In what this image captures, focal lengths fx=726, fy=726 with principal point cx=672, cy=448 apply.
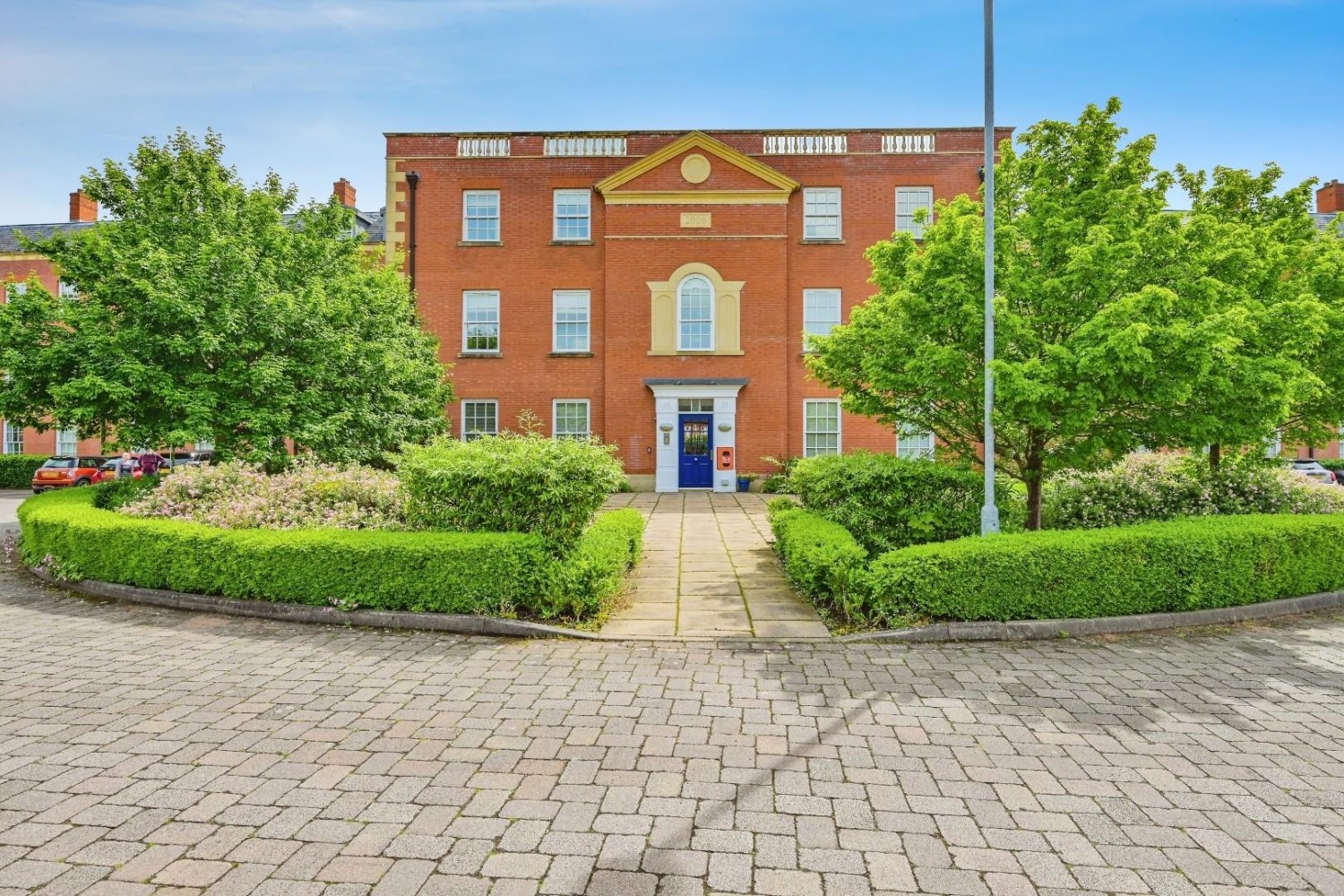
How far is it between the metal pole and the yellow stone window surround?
507 inches

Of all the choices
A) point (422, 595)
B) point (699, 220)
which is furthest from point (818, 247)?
point (422, 595)

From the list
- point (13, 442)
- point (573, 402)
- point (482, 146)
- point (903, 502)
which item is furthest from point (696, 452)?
point (13, 442)

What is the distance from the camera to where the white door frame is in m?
21.3

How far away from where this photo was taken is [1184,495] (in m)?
10.9

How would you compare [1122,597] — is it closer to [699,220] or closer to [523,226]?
[699,220]

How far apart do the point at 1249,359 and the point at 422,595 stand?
9.21 metres

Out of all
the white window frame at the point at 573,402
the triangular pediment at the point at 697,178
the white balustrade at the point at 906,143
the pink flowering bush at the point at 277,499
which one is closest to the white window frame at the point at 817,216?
the triangular pediment at the point at 697,178

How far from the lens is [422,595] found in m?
7.21

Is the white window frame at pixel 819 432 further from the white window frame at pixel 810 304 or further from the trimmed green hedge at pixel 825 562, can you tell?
the trimmed green hedge at pixel 825 562

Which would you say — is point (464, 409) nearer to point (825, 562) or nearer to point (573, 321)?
point (573, 321)

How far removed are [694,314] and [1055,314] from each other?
13767mm

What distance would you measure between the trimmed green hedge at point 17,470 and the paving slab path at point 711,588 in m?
28.9

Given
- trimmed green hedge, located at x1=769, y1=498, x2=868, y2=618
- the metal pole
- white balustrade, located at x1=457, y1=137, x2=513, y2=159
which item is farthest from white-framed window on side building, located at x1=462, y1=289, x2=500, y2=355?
the metal pole

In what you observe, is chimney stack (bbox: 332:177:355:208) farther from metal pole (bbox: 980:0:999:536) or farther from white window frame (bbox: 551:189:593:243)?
metal pole (bbox: 980:0:999:536)
